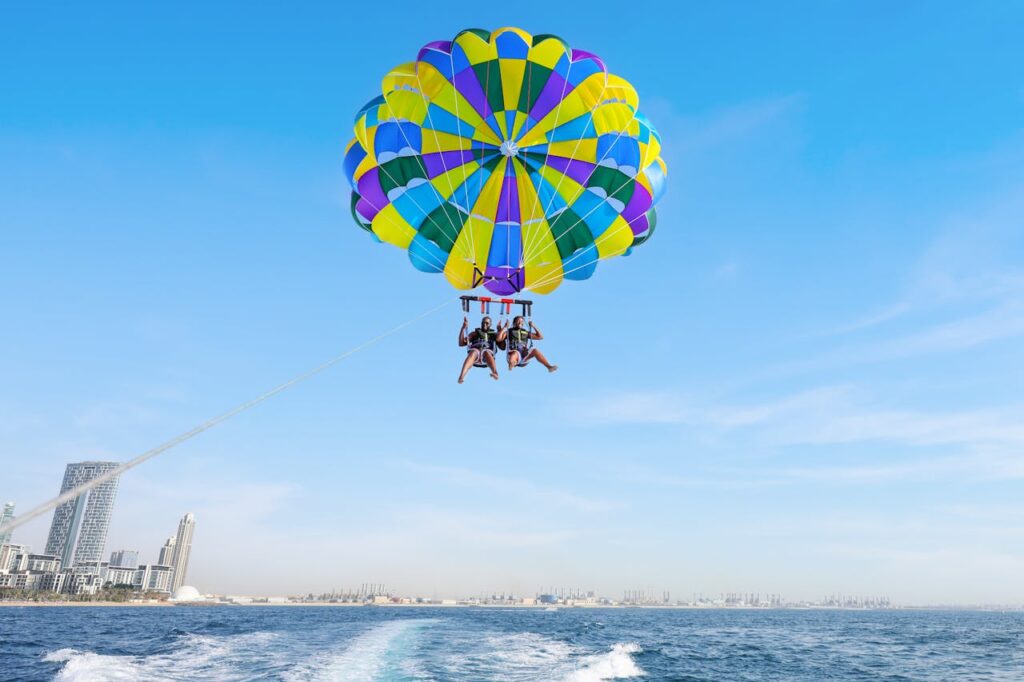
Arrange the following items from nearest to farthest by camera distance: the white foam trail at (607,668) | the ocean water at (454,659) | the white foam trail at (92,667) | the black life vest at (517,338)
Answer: the black life vest at (517,338)
the white foam trail at (92,667)
the ocean water at (454,659)
the white foam trail at (607,668)

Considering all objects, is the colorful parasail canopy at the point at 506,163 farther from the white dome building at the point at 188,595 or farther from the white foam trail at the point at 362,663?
the white dome building at the point at 188,595

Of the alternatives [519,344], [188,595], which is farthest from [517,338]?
[188,595]

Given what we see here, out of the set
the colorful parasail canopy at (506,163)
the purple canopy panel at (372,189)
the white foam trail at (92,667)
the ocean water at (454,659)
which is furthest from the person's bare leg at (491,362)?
the white foam trail at (92,667)

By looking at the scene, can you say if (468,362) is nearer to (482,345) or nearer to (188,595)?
(482,345)

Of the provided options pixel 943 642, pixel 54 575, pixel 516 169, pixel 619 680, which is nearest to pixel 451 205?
pixel 516 169

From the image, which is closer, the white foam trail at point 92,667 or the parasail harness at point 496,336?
the parasail harness at point 496,336

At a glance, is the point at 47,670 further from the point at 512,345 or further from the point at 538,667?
the point at 512,345

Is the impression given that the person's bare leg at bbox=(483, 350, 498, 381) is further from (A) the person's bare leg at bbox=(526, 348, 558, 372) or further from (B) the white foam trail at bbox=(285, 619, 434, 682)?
(B) the white foam trail at bbox=(285, 619, 434, 682)
